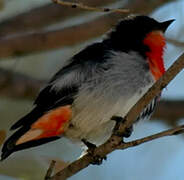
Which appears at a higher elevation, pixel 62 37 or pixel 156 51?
pixel 156 51

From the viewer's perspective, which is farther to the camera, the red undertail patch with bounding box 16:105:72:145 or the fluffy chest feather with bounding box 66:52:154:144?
the fluffy chest feather with bounding box 66:52:154:144

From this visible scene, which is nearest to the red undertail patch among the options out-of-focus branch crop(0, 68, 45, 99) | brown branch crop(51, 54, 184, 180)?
brown branch crop(51, 54, 184, 180)

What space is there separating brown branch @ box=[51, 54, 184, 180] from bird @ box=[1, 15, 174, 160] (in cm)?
32

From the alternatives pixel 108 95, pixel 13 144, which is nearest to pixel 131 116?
pixel 108 95

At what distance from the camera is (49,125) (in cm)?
384

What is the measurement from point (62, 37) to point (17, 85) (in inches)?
24.7

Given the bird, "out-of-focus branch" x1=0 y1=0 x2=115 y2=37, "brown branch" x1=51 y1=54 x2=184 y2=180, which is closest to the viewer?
"brown branch" x1=51 y1=54 x2=184 y2=180

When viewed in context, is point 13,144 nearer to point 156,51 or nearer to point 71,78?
point 71,78

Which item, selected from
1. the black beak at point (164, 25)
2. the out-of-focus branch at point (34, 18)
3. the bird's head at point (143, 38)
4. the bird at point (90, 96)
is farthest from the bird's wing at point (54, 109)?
the out-of-focus branch at point (34, 18)

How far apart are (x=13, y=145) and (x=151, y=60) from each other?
1.15 m

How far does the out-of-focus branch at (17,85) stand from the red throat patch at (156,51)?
1473 mm

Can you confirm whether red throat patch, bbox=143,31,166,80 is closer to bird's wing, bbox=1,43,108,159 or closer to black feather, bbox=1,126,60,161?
bird's wing, bbox=1,43,108,159

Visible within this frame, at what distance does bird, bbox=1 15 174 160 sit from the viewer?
12.7ft

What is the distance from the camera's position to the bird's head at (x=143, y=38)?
4.33m
